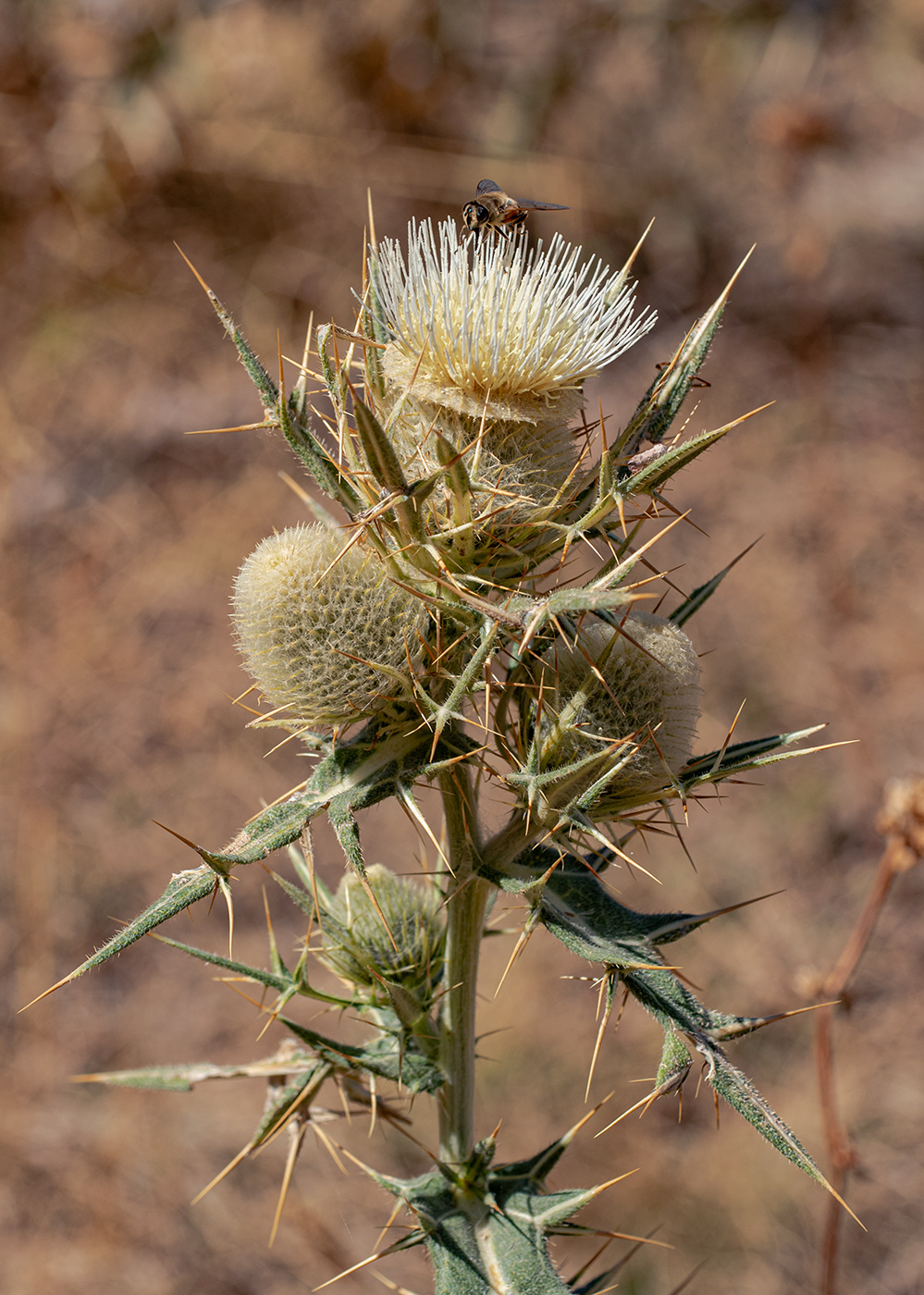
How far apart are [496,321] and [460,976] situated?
1.26 metres

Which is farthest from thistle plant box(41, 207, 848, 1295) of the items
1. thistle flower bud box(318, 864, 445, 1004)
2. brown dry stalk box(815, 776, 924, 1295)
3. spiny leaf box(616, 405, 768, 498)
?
brown dry stalk box(815, 776, 924, 1295)

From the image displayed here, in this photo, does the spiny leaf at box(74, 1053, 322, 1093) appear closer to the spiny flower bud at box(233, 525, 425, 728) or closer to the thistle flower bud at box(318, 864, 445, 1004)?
the thistle flower bud at box(318, 864, 445, 1004)

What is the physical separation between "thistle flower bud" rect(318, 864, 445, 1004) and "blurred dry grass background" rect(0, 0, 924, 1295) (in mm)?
3201

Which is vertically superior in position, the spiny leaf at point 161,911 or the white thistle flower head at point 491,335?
the white thistle flower head at point 491,335

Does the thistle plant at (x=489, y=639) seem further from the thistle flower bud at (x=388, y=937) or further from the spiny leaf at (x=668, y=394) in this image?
the thistle flower bud at (x=388, y=937)

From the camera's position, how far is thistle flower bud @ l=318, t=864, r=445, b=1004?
1.90 metres

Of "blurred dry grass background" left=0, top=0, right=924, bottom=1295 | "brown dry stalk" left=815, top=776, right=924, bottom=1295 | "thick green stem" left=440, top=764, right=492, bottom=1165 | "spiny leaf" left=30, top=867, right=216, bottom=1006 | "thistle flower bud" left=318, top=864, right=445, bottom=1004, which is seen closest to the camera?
"spiny leaf" left=30, top=867, right=216, bottom=1006

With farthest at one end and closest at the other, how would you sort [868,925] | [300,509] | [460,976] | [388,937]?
[300,509] < [868,925] < [388,937] < [460,976]

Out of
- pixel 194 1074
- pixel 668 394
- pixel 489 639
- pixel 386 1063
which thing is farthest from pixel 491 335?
pixel 194 1074

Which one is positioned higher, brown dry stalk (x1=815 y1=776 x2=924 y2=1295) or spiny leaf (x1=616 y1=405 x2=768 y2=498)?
spiny leaf (x1=616 y1=405 x2=768 y2=498)

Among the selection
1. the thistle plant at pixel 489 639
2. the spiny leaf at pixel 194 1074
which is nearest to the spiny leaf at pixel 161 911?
the thistle plant at pixel 489 639

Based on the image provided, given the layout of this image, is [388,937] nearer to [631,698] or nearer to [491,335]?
[631,698]

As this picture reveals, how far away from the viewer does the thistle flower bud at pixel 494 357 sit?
149 cm

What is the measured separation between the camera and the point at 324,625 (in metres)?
1.44
